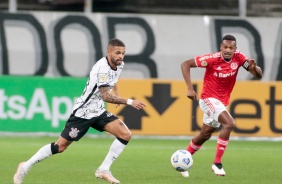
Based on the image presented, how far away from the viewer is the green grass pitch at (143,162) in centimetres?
1155

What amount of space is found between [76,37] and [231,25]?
164 inches

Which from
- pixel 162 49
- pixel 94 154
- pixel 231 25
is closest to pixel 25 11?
pixel 162 49

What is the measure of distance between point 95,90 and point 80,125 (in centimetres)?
46

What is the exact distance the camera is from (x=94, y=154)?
15.6 meters

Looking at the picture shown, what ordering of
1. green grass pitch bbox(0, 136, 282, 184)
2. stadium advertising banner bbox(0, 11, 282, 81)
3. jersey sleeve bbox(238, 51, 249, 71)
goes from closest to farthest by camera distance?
1. green grass pitch bbox(0, 136, 282, 184)
2. jersey sleeve bbox(238, 51, 249, 71)
3. stadium advertising banner bbox(0, 11, 282, 81)

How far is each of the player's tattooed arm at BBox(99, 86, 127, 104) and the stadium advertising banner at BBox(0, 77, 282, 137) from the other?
8744 mm

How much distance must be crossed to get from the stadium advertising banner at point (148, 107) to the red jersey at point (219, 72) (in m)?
6.74

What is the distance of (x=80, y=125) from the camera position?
35.6 ft

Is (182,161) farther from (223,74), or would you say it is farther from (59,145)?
(59,145)

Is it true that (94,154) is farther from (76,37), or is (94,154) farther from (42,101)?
(76,37)

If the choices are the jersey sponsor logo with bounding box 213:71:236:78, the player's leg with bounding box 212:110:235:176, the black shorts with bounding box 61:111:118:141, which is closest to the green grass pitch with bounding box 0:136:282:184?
the player's leg with bounding box 212:110:235:176

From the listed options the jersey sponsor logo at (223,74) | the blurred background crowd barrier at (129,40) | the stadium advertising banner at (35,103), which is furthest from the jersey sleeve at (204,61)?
the blurred background crowd barrier at (129,40)

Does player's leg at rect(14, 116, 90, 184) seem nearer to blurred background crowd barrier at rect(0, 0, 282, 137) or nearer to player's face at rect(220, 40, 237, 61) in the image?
player's face at rect(220, 40, 237, 61)

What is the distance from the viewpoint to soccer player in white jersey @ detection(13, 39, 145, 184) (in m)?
10.6
